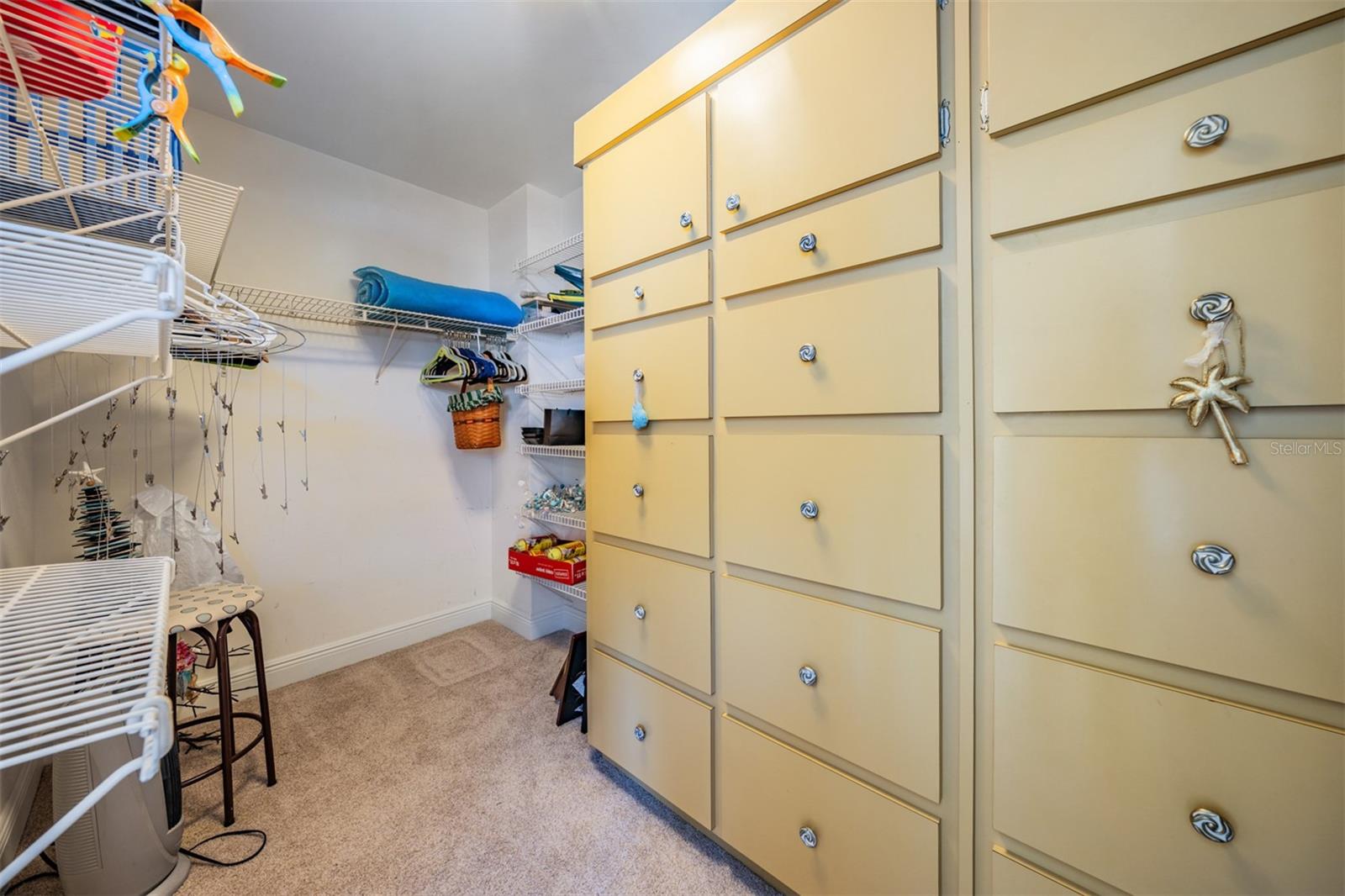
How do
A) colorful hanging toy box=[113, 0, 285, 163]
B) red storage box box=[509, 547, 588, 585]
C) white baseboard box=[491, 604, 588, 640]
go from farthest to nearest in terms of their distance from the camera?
white baseboard box=[491, 604, 588, 640] < red storage box box=[509, 547, 588, 585] < colorful hanging toy box=[113, 0, 285, 163]

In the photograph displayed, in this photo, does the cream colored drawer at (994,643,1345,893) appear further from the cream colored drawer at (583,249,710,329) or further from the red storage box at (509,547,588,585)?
the red storage box at (509,547,588,585)

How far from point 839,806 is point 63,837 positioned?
1.70m

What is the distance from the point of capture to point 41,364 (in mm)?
1613

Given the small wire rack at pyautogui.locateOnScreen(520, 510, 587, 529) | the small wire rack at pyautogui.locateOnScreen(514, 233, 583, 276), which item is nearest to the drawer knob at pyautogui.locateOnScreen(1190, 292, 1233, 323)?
the small wire rack at pyautogui.locateOnScreen(520, 510, 587, 529)

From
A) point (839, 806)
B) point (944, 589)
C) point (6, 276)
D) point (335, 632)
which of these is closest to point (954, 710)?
point (944, 589)

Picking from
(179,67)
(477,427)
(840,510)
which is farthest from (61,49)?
(477,427)

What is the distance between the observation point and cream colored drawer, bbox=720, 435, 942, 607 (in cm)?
91

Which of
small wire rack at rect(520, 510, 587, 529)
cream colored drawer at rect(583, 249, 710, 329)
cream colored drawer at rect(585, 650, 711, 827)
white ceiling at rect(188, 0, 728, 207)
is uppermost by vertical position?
white ceiling at rect(188, 0, 728, 207)

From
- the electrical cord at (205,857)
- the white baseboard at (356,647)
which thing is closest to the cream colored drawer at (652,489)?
the electrical cord at (205,857)

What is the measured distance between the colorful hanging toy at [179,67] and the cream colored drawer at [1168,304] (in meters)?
1.10

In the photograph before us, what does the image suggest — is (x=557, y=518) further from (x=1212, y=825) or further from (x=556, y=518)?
(x=1212, y=825)

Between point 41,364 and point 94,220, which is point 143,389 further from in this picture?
point 94,220

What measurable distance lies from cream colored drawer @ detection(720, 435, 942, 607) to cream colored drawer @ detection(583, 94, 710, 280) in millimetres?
589

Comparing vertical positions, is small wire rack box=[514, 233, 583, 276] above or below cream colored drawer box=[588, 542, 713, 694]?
above
